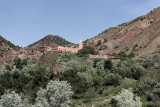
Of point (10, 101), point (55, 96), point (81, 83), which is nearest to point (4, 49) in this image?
point (81, 83)

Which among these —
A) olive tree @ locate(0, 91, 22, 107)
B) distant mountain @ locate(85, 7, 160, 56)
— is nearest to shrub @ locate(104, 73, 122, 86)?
olive tree @ locate(0, 91, 22, 107)

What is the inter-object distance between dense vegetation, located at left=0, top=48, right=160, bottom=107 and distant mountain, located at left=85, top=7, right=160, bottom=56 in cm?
2388

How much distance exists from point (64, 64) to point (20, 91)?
32.2 feet

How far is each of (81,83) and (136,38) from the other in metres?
49.8

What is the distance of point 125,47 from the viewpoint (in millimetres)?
88688

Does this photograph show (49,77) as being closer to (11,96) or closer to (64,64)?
(64,64)

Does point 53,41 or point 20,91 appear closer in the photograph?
point 20,91

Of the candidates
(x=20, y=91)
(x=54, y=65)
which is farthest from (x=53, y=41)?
(x=20, y=91)

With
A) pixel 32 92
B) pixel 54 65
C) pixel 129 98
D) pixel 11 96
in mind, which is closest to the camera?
pixel 129 98

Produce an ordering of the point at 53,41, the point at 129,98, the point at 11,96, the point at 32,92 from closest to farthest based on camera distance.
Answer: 1. the point at 129,98
2. the point at 11,96
3. the point at 32,92
4. the point at 53,41

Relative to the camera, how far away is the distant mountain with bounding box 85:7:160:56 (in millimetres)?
80062

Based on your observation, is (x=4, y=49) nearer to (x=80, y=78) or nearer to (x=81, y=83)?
(x=80, y=78)

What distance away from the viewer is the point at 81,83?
1790 inches

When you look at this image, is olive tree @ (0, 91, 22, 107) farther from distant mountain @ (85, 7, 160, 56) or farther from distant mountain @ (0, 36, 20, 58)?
distant mountain @ (85, 7, 160, 56)
